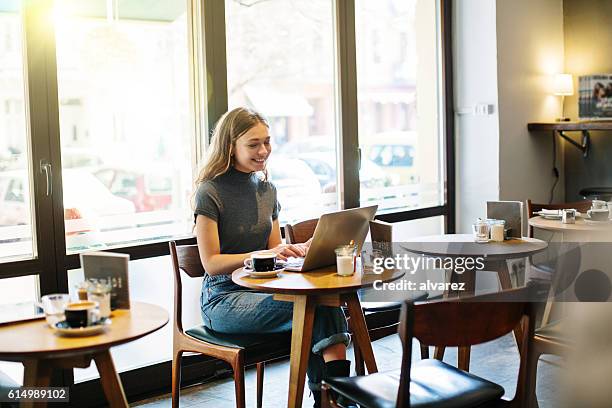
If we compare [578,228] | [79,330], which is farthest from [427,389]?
[578,228]

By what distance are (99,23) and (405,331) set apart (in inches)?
88.9

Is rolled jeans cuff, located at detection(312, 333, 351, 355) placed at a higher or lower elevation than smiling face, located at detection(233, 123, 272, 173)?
lower

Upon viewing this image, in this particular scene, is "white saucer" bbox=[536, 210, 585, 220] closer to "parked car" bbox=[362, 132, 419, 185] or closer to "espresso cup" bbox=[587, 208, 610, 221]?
"espresso cup" bbox=[587, 208, 610, 221]

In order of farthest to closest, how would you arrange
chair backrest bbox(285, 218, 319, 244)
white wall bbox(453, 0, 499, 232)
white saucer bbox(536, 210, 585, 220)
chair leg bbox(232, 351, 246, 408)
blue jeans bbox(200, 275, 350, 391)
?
1. white wall bbox(453, 0, 499, 232)
2. white saucer bbox(536, 210, 585, 220)
3. chair backrest bbox(285, 218, 319, 244)
4. blue jeans bbox(200, 275, 350, 391)
5. chair leg bbox(232, 351, 246, 408)

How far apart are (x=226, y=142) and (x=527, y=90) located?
288cm

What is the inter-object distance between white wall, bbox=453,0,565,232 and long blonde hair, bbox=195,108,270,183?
242 cm

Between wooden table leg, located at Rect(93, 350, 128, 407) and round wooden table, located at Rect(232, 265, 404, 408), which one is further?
round wooden table, located at Rect(232, 265, 404, 408)

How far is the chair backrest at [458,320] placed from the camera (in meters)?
2.18

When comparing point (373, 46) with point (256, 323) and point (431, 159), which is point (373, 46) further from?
point (256, 323)

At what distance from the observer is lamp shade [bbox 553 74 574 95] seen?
5698mm

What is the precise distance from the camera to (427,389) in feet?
8.04

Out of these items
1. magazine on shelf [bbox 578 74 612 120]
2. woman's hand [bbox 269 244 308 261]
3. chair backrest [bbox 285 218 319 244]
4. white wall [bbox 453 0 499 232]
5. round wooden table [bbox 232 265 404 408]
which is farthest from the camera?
magazine on shelf [bbox 578 74 612 120]

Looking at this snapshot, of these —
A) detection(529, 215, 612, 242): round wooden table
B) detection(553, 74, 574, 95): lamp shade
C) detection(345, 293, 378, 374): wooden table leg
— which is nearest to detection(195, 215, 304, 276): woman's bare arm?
detection(345, 293, 378, 374): wooden table leg

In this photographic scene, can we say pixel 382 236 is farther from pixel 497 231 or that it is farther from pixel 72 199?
pixel 72 199
